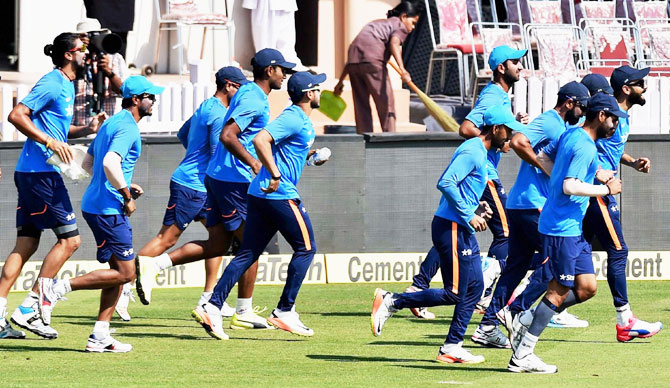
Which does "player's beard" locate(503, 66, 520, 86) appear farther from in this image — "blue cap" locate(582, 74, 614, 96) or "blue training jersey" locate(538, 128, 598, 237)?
"blue training jersey" locate(538, 128, 598, 237)

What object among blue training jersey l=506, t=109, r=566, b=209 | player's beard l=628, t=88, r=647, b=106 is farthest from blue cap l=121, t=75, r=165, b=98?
player's beard l=628, t=88, r=647, b=106

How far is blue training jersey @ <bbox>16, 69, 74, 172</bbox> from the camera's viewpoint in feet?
34.3

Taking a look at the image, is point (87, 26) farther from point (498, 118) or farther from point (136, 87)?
point (498, 118)

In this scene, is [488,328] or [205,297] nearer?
[488,328]

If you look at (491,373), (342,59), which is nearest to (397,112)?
(342,59)

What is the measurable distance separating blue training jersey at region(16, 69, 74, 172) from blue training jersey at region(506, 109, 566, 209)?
3270 mm

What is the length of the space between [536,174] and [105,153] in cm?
314

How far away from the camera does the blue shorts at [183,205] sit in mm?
11883

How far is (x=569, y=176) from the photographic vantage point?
9.16m

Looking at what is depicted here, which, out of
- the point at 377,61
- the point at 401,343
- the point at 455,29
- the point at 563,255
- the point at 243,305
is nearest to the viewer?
the point at 563,255

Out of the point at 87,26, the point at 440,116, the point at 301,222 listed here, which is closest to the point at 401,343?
the point at 301,222

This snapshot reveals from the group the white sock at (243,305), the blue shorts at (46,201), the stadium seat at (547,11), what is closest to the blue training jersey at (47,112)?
the blue shorts at (46,201)

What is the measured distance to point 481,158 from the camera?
9.65 metres

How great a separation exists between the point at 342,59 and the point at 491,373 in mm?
11723
